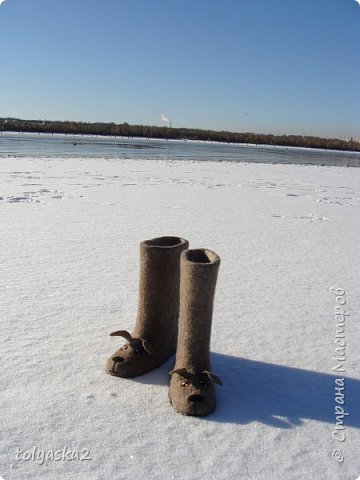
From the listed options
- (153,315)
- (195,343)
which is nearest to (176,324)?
(153,315)

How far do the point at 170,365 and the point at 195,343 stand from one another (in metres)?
0.28

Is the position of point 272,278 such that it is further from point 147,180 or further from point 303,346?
point 147,180

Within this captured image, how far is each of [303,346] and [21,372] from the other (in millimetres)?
1292

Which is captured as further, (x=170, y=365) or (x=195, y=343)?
(x=170, y=365)

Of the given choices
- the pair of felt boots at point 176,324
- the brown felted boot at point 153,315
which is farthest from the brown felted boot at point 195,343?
the brown felted boot at point 153,315

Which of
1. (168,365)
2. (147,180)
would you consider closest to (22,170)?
(147,180)

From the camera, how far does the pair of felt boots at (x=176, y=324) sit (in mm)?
1452

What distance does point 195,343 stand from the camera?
4.96ft

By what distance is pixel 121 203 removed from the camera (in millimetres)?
5785

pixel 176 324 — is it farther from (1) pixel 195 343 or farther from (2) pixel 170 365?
(1) pixel 195 343

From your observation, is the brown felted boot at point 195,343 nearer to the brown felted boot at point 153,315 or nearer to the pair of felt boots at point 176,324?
the pair of felt boots at point 176,324

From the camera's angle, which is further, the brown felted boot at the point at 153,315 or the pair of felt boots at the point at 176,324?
the brown felted boot at the point at 153,315

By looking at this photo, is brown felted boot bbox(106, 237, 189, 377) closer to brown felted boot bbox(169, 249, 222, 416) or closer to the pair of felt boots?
the pair of felt boots

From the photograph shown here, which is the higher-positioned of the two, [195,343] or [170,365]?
[195,343]
